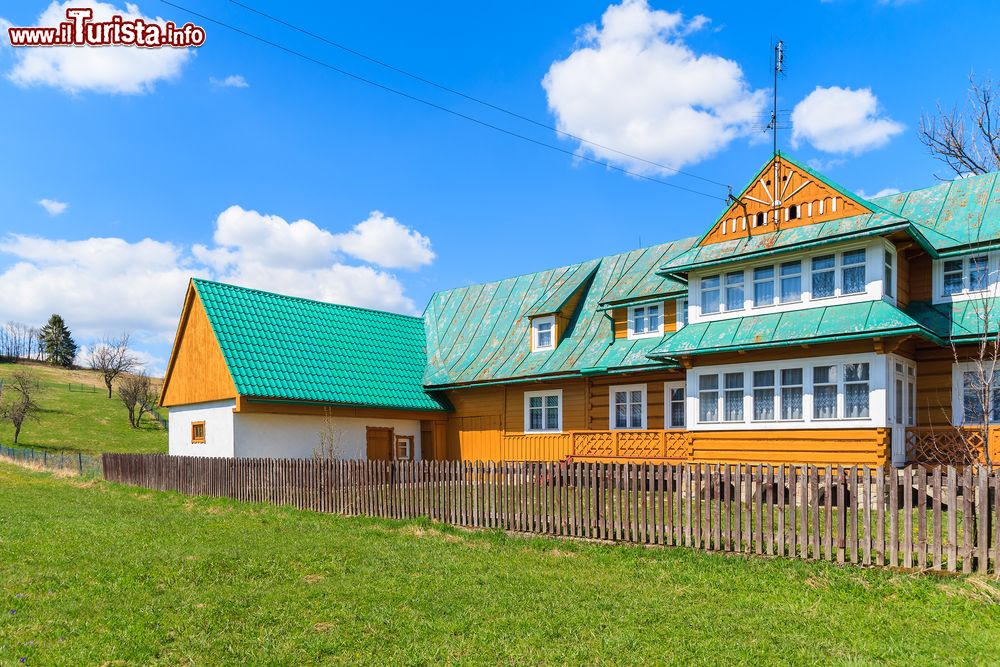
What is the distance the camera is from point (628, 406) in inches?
1011

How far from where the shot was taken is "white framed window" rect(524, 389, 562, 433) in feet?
90.5

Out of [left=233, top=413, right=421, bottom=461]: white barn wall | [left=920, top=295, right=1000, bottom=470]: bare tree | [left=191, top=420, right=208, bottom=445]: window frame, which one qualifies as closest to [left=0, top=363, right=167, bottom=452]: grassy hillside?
[left=191, top=420, right=208, bottom=445]: window frame

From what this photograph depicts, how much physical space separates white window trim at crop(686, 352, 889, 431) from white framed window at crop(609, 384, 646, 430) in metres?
3.43

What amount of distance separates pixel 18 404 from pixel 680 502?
200 feet

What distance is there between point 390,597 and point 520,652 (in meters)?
2.76

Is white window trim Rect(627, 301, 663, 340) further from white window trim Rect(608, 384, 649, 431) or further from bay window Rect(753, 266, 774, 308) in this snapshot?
bay window Rect(753, 266, 774, 308)

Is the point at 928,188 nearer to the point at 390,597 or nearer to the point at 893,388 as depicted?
the point at 893,388

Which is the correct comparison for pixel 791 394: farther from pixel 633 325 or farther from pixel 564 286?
pixel 564 286

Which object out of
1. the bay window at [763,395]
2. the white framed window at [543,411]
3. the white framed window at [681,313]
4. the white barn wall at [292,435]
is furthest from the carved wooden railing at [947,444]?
the white barn wall at [292,435]

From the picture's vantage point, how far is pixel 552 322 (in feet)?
93.3

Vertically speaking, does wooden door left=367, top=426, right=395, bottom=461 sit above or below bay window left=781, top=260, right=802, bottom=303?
below

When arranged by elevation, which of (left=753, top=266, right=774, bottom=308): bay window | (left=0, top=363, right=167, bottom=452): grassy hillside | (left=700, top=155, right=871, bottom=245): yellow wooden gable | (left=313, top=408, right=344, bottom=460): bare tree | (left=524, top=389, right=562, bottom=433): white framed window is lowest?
(left=0, top=363, right=167, bottom=452): grassy hillside

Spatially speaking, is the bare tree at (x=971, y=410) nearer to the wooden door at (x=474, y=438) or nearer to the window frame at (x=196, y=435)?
the wooden door at (x=474, y=438)

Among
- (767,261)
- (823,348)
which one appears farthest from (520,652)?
(767,261)
